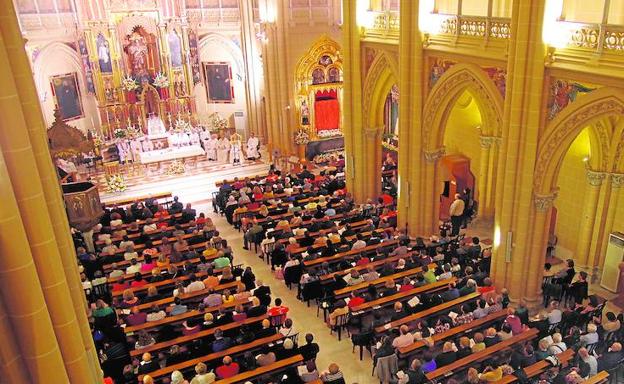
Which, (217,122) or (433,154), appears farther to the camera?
(217,122)

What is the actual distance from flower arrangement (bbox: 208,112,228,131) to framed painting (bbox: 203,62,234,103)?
1.01 metres

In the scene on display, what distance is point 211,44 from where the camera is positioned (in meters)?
32.0

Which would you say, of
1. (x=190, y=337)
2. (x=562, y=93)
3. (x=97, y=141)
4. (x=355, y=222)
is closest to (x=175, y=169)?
(x=97, y=141)

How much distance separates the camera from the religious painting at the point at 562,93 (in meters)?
12.0

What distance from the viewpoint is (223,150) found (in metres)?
29.2

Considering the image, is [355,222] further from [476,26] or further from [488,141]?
[476,26]

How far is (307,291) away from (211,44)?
22.1 meters

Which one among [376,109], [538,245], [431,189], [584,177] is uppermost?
[376,109]

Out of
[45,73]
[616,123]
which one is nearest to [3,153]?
[616,123]

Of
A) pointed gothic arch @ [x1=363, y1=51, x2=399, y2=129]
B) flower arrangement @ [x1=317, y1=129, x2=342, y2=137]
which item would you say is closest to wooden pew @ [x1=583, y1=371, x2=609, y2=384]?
pointed gothic arch @ [x1=363, y1=51, x2=399, y2=129]

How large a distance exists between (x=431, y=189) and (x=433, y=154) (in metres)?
1.32

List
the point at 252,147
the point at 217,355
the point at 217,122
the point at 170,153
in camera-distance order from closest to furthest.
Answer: the point at 217,355 → the point at 170,153 → the point at 252,147 → the point at 217,122

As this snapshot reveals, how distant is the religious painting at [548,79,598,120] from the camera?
39.4ft

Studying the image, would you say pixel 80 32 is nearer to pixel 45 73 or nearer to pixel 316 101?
pixel 45 73
